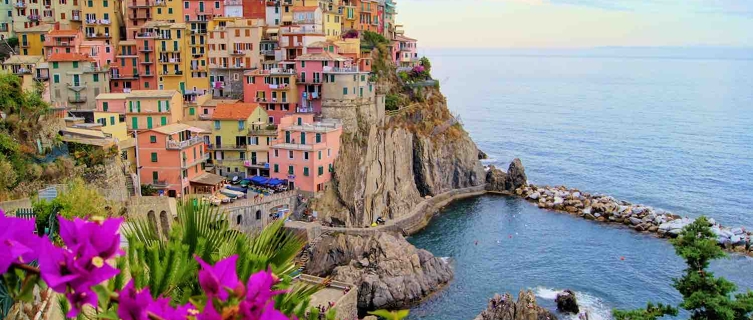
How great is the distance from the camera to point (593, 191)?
67000mm

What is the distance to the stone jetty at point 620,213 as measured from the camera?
52625mm

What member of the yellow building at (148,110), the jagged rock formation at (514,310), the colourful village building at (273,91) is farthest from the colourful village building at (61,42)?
the jagged rock formation at (514,310)

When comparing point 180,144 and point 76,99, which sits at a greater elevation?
point 76,99

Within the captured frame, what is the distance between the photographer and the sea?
43.1 metres

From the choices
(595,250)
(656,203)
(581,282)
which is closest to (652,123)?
(656,203)

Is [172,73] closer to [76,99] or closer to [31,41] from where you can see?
[76,99]

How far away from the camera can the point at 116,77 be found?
203 ft

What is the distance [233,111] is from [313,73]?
7109 millimetres

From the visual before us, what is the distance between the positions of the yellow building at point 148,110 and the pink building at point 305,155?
26.1 ft

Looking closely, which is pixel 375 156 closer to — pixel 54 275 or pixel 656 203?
pixel 656 203

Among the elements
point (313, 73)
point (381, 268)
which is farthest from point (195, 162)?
point (381, 268)

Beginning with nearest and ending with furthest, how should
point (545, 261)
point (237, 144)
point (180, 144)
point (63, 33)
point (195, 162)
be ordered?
point (180, 144) < point (545, 261) < point (195, 162) < point (237, 144) < point (63, 33)

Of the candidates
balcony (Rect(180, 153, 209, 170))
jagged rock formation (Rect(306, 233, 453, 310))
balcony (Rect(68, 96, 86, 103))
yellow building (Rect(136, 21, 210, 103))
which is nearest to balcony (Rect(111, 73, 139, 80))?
yellow building (Rect(136, 21, 210, 103))

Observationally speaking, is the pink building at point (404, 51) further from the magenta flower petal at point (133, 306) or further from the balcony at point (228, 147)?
the magenta flower petal at point (133, 306)
